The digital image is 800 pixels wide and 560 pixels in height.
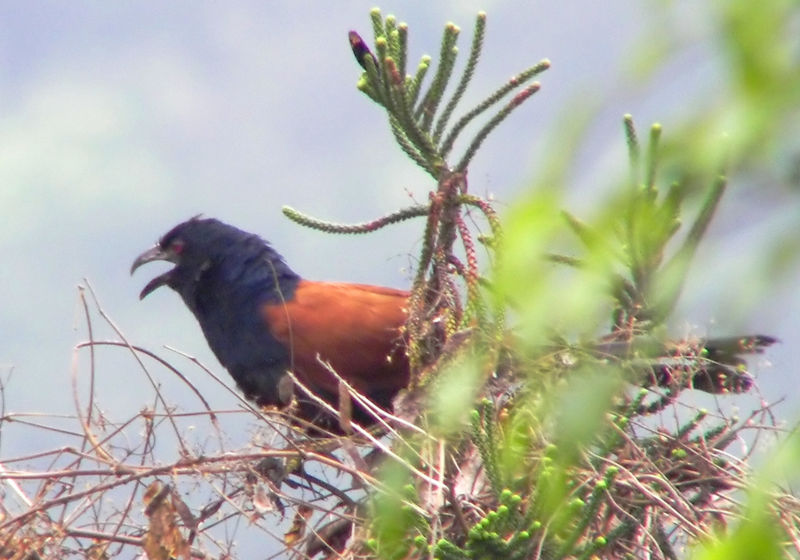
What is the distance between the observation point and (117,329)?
323 centimetres

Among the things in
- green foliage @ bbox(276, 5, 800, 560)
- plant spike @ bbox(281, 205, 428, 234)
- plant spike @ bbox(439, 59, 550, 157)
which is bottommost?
green foliage @ bbox(276, 5, 800, 560)

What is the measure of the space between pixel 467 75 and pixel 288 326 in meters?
1.55

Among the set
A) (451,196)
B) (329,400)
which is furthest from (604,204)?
(329,400)

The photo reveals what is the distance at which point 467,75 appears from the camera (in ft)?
10.2

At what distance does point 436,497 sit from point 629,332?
3.60 ft

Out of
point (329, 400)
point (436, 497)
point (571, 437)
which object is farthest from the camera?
point (329, 400)

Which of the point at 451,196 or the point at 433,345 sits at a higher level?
the point at 451,196

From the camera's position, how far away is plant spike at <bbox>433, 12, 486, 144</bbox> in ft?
9.75

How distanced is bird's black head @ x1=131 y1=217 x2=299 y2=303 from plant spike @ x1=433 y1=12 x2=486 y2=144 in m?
1.56

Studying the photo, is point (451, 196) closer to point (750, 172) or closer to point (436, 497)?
point (436, 497)

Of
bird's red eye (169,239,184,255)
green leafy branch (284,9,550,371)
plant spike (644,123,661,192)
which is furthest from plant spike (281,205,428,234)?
plant spike (644,123,661,192)

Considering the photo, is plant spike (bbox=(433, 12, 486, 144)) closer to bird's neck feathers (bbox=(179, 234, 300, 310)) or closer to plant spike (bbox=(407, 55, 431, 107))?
plant spike (bbox=(407, 55, 431, 107))

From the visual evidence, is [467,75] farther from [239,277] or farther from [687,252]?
[687,252]

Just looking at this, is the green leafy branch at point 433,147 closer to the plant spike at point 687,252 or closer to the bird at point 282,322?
the bird at point 282,322
